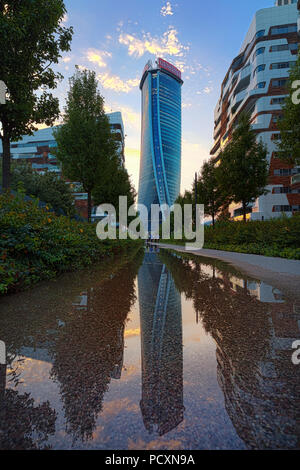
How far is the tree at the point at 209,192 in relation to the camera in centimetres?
3070

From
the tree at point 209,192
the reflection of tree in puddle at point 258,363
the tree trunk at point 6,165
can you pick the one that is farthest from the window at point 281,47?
the reflection of tree in puddle at point 258,363

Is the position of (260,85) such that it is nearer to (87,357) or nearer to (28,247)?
(28,247)

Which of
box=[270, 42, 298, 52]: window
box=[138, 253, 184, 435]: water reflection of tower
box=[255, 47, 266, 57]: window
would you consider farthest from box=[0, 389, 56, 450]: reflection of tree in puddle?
box=[270, 42, 298, 52]: window

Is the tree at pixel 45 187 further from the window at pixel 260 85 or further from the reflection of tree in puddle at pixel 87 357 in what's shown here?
the window at pixel 260 85

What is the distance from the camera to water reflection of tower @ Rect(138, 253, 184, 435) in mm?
1450

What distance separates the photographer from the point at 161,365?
6.82 ft

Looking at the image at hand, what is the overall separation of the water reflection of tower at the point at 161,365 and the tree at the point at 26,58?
8.35m

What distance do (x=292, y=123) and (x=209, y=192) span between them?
1706 cm

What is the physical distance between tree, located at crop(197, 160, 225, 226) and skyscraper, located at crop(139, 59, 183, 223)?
3443 inches

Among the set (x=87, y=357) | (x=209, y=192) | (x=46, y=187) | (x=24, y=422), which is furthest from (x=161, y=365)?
(x=46, y=187)

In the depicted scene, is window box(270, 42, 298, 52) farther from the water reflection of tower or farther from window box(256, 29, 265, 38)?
the water reflection of tower

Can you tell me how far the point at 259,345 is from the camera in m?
2.44
